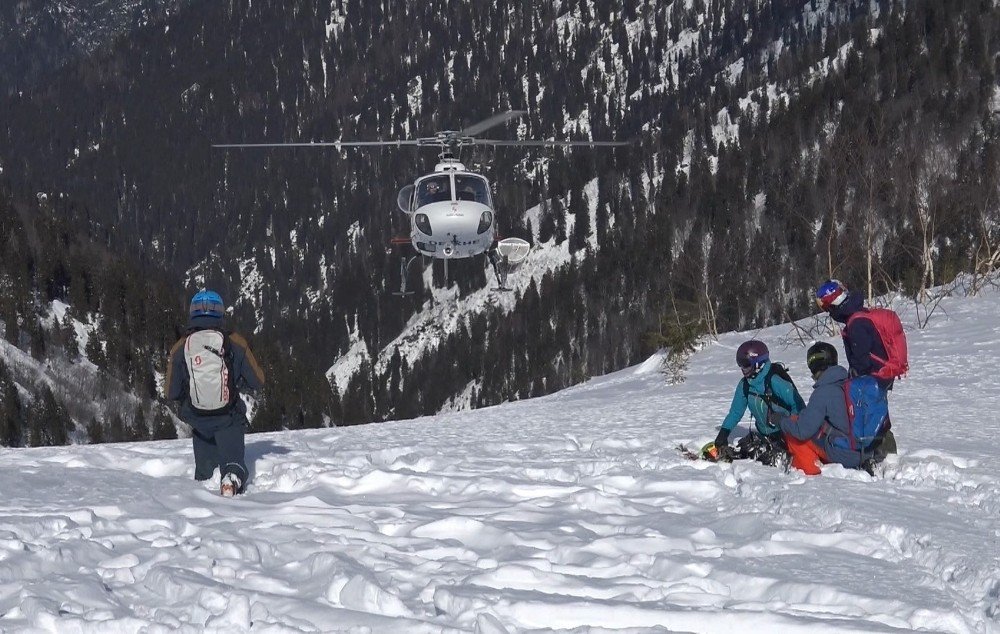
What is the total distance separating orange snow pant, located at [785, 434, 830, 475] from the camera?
7.36m

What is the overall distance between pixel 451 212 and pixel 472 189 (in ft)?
2.06

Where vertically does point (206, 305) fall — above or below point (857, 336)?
above

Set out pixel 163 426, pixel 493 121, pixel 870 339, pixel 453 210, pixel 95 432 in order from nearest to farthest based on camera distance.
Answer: pixel 870 339 → pixel 493 121 → pixel 453 210 → pixel 95 432 → pixel 163 426

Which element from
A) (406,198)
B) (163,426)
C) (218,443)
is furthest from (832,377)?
(163,426)

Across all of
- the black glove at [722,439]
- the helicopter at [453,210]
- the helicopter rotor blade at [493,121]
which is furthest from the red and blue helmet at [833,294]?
the helicopter at [453,210]

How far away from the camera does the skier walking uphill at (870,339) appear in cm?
762

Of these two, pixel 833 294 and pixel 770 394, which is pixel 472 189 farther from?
pixel 833 294

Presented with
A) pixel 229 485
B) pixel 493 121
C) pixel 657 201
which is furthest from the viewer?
pixel 657 201

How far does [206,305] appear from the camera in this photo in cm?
725

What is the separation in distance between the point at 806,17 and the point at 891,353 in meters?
167

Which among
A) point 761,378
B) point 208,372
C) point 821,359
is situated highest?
point 208,372

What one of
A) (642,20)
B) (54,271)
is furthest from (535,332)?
(642,20)

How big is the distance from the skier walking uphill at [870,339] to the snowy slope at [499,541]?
28.7 inches

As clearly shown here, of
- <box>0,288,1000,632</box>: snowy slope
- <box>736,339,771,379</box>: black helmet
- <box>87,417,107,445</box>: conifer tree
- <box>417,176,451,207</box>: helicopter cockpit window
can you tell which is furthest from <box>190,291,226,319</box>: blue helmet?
<box>87,417,107,445</box>: conifer tree
